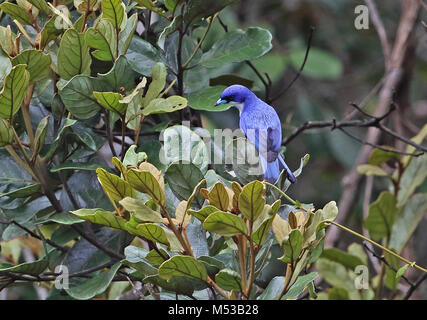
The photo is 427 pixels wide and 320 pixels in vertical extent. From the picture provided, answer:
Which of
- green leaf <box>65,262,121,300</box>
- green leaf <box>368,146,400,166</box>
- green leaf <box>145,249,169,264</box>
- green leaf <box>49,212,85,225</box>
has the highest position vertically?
green leaf <box>145,249,169,264</box>

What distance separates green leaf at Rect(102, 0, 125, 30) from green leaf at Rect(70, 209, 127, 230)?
347 millimetres

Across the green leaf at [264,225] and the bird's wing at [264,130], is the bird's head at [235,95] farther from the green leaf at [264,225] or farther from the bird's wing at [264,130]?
the green leaf at [264,225]

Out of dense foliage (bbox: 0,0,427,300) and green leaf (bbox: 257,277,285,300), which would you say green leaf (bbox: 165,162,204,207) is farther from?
green leaf (bbox: 257,277,285,300)

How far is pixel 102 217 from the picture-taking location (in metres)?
1.07

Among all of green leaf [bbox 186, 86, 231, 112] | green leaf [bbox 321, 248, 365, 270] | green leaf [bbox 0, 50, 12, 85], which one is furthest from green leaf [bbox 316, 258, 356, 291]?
green leaf [bbox 0, 50, 12, 85]

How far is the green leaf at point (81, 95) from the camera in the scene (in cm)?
118

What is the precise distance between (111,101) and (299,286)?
0.45 meters

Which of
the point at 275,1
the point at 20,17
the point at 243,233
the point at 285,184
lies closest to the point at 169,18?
the point at 20,17

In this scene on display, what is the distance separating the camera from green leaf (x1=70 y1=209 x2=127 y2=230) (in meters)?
1.04

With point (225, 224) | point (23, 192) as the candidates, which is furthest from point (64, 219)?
point (225, 224)

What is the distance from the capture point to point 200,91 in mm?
1344

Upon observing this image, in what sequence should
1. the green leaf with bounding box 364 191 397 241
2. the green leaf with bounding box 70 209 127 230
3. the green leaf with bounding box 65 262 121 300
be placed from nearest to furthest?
the green leaf with bounding box 70 209 127 230 < the green leaf with bounding box 65 262 121 300 < the green leaf with bounding box 364 191 397 241

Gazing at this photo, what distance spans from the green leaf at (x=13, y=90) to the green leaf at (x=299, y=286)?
555 mm

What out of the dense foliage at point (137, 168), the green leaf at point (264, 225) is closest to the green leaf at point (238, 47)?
the dense foliage at point (137, 168)
